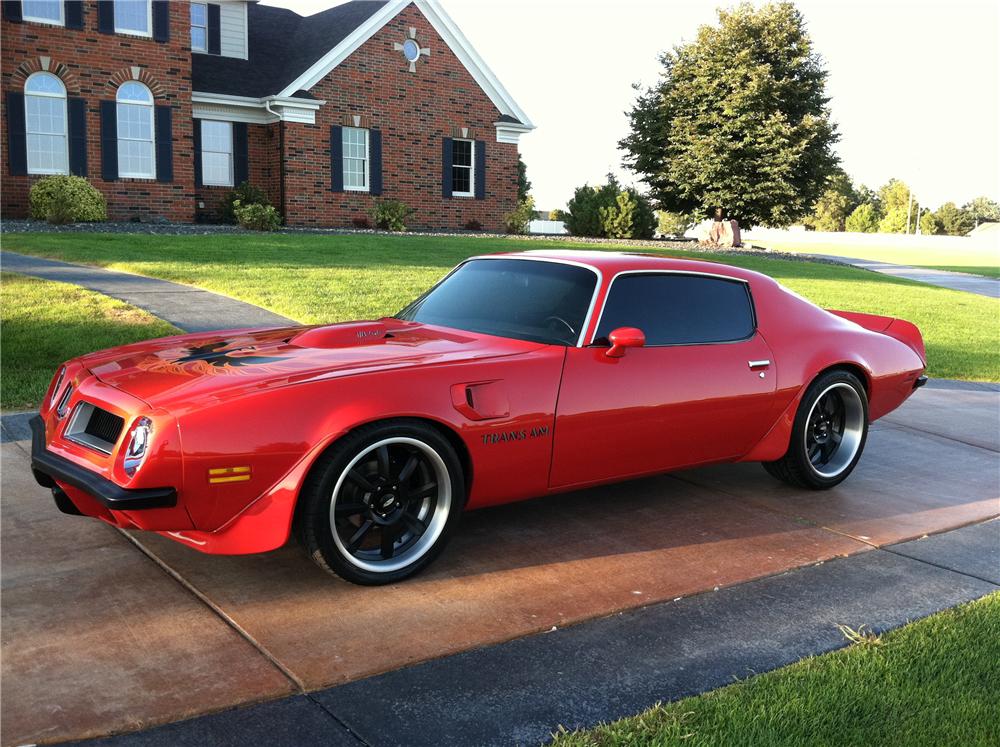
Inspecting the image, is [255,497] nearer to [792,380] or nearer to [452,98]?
[792,380]

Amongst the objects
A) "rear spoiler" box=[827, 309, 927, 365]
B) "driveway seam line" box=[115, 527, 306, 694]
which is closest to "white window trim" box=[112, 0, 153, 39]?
"rear spoiler" box=[827, 309, 927, 365]

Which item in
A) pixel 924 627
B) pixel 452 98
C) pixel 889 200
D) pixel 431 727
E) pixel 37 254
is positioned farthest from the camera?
pixel 889 200

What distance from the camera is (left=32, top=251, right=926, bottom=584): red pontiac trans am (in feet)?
11.6

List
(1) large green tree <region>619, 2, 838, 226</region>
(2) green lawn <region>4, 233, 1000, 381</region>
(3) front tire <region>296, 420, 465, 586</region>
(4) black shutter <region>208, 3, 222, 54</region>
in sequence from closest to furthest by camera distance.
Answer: (3) front tire <region>296, 420, 465, 586</region> → (2) green lawn <region>4, 233, 1000, 381</region> → (4) black shutter <region>208, 3, 222, 54</region> → (1) large green tree <region>619, 2, 838, 226</region>

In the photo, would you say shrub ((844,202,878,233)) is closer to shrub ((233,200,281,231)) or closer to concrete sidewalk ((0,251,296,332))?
shrub ((233,200,281,231))

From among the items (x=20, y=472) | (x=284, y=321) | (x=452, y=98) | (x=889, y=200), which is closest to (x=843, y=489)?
(x=20, y=472)

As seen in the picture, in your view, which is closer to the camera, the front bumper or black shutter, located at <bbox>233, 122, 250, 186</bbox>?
the front bumper

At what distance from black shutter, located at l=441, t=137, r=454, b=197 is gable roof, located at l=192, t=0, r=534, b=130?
2.03 metres

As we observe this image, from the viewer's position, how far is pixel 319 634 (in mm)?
3467

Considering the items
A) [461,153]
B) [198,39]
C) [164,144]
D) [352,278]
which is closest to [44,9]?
[164,144]

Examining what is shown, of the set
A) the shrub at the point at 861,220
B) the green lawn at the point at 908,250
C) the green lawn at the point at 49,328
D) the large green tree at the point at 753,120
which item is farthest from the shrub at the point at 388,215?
the shrub at the point at 861,220

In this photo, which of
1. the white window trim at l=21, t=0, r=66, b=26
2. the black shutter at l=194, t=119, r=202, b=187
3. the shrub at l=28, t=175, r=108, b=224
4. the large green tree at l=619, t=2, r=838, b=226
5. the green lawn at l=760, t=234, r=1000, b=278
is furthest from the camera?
the green lawn at l=760, t=234, r=1000, b=278

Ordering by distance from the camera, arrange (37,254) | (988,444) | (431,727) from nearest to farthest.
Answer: (431,727) < (988,444) < (37,254)

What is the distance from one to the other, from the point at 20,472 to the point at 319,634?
2718mm
